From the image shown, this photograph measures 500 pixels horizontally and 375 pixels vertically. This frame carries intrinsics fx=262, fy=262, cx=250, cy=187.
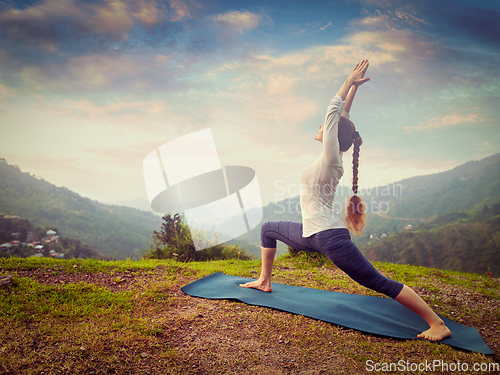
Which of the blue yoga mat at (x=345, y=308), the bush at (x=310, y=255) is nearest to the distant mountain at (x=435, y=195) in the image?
the bush at (x=310, y=255)

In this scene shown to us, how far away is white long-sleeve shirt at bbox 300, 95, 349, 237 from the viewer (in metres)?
2.34

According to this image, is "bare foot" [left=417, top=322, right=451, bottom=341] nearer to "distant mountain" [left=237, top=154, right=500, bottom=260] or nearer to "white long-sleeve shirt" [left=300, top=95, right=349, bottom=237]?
"white long-sleeve shirt" [left=300, top=95, right=349, bottom=237]

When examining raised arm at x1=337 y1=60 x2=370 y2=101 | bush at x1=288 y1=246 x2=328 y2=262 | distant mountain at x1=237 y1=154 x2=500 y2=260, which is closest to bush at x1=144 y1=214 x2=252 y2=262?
bush at x1=288 y1=246 x2=328 y2=262

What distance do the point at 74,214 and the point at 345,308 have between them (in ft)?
94.2

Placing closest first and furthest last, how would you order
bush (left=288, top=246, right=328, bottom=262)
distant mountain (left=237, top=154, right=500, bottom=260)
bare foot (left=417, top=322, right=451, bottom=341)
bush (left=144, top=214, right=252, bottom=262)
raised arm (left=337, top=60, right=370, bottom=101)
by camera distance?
bare foot (left=417, top=322, right=451, bottom=341) → raised arm (left=337, top=60, right=370, bottom=101) → bush (left=288, top=246, right=328, bottom=262) → bush (left=144, top=214, right=252, bottom=262) → distant mountain (left=237, top=154, right=500, bottom=260)

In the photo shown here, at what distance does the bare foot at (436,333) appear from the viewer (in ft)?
7.06

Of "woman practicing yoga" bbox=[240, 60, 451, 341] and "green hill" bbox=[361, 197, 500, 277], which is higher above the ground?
"woman practicing yoga" bbox=[240, 60, 451, 341]

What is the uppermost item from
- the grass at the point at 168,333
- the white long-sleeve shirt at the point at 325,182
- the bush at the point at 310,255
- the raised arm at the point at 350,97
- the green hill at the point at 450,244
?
the raised arm at the point at 350,97

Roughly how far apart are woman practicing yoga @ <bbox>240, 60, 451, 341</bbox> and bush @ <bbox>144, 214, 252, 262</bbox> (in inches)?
174

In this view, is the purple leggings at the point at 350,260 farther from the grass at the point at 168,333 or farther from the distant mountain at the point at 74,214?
the distant mountain at the point at 74,214

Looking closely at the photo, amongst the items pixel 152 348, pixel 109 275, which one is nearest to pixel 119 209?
pixel 109 275

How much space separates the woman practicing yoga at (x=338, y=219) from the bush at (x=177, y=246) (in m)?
4.42

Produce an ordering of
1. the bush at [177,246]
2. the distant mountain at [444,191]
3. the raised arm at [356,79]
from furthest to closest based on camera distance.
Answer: the distant mountain at [444,191] < the bush at [177,246] < the raised arm at [356,79]

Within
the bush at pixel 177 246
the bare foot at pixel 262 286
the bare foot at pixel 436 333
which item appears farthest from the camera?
the bush at pixel 177 246
